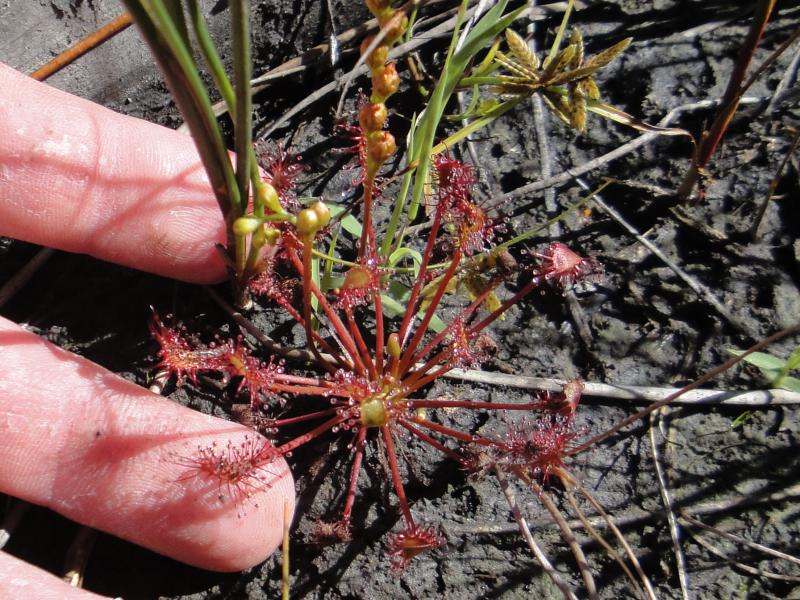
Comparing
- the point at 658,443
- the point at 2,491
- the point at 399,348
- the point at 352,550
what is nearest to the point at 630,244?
the point at 658,443

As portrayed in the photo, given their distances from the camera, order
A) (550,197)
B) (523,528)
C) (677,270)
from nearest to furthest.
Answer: (523,528) < (677,270) < (550,197)

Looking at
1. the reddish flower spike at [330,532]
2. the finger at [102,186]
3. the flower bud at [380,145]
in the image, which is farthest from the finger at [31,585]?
the flower bud at [380,145]

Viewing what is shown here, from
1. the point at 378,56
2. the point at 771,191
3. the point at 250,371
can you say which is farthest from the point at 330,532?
the point at 771,191

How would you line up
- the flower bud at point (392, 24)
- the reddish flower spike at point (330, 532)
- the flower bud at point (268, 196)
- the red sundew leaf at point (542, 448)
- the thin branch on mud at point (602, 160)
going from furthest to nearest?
1. the thin branch on mud at point (602, 160)
2. the reddish flower spike at point (330, 532)
3. the red sundew leaf at point (542, 448)
4. the flower bud at point (268, 196)
5. the flower bud at point (392, 24)

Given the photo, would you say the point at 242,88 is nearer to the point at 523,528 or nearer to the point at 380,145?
the point at 380,145

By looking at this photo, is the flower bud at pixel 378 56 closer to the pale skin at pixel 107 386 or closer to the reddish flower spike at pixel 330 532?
the pale skin at pixel 107 386

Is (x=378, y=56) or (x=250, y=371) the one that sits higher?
(x=378, y=56)

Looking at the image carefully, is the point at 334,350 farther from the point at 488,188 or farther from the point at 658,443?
the point at 658,443
